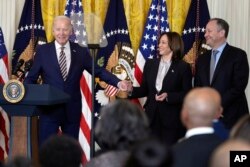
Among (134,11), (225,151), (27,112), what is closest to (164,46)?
(134,11)

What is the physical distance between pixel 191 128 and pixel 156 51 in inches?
163

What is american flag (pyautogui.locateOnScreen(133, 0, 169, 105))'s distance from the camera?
23.2 feet

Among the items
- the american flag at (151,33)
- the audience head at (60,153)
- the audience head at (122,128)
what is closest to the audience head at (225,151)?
the audience head at (60,153)

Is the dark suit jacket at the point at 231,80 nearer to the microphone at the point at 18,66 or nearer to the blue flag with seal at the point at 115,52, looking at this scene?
the blue flag with seal at the point at 115,52

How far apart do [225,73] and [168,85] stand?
59 centimetres

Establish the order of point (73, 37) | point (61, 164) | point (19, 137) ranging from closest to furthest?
point (61, 164) → point (19, 137) → point (73, 37)

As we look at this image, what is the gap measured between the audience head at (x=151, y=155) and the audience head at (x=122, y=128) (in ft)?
2.84

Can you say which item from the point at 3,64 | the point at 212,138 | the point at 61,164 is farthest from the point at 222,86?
the point at 61,164

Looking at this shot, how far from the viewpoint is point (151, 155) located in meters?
1.97

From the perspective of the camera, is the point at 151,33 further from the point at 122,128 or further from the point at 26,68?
the point at 122,128

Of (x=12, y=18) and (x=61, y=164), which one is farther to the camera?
(x=12, y=18)

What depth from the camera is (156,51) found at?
7133 mm

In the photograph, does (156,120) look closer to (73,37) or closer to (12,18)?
(73,37)

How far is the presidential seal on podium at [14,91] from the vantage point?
527cm
